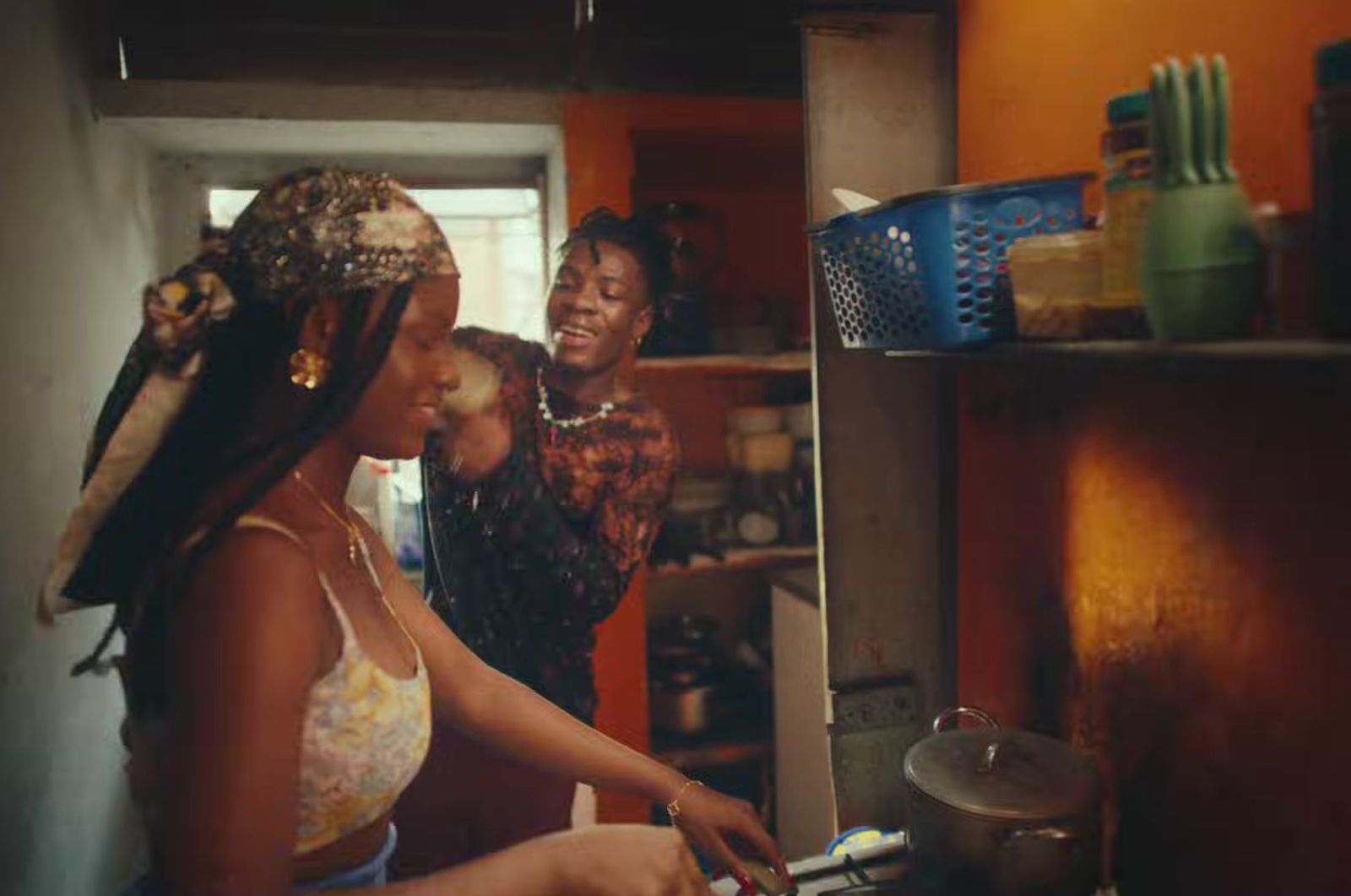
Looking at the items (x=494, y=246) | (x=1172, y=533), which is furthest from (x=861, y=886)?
(x=494, y=246)

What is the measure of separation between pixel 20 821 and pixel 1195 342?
166 centimetres

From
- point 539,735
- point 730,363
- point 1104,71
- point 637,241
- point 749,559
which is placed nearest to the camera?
point 1104,71

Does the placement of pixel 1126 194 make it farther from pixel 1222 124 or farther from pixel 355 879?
pixel 355 879

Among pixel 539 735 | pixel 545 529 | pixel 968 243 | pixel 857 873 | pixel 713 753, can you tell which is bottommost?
pixel 713 753

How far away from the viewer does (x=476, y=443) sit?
188 cm

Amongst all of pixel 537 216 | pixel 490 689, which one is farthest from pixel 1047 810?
pixel 537 216

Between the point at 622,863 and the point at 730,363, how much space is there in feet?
5.19

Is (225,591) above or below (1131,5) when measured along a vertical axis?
below

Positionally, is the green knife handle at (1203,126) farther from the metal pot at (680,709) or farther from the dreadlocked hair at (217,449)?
the metal pot at (680,709)

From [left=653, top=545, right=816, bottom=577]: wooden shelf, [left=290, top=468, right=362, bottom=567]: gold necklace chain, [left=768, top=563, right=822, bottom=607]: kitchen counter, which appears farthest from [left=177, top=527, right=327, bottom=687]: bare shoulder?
[left=768, top=563, right=822, bottom=607]: kitchen counter

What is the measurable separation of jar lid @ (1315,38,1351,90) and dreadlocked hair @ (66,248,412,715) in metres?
0.91

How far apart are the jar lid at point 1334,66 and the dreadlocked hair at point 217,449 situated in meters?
0.91

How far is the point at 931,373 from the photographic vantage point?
1.79 m

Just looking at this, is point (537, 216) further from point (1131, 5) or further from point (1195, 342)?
point (1195, 342)
